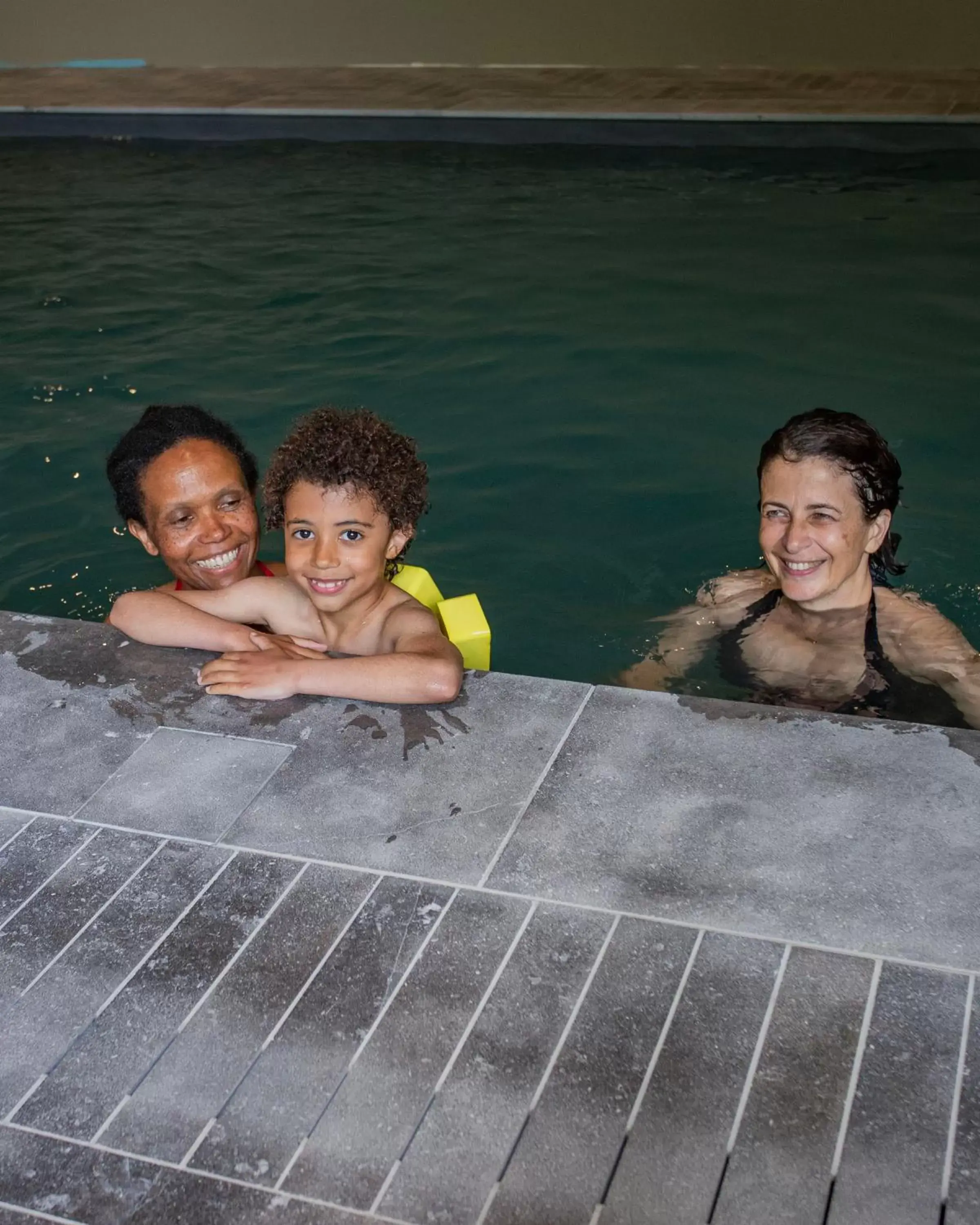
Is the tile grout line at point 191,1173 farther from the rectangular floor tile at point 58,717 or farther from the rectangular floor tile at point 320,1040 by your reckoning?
the rectangular floor tile at point 58,717

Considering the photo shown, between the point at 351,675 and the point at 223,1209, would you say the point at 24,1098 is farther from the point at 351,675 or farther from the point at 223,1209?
the point at 351,675

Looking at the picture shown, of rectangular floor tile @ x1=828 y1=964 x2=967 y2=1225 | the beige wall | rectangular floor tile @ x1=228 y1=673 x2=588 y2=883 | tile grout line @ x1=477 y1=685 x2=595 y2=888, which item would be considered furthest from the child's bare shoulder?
the beige wall

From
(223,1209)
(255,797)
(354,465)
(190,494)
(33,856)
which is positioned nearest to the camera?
(223,1209)

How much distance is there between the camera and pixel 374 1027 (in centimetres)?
197

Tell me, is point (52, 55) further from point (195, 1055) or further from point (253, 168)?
point (195, 1055)

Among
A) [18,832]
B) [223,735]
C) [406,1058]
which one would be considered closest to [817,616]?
[223,735]

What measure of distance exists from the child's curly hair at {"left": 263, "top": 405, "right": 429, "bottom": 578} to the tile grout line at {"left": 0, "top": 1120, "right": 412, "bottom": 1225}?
62.3 inches

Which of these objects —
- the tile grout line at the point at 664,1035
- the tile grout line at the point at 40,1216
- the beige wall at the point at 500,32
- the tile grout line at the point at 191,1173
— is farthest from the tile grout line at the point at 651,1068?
the beige wall at the point at 500,32

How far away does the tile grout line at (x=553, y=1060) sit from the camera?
5.57ft

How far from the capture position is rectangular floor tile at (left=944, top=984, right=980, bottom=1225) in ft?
5.33

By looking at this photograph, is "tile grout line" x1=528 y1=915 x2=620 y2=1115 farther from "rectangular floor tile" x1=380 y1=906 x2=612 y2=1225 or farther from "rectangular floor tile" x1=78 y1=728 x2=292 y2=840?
"rectangular floor tile" x1=78 y1=728 x2=292 y2=840

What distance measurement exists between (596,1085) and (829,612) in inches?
76.1

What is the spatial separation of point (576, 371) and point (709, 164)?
12.6 feet

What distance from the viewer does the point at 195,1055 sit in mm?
1939
